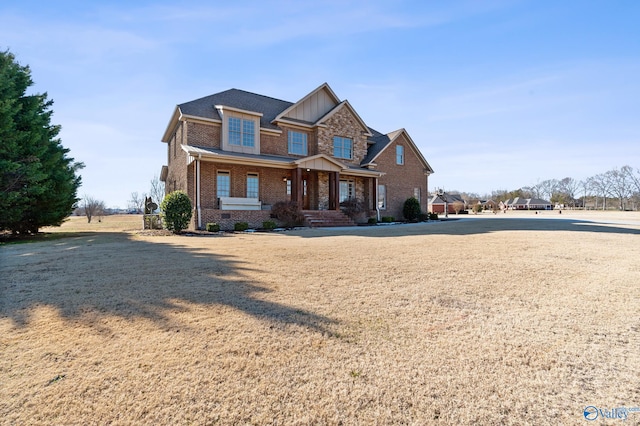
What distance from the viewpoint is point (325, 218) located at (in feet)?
55.7

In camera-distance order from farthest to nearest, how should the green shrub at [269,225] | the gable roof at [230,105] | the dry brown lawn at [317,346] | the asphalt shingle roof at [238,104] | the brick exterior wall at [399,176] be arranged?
the brick exterior wall at [399,176] → the asphalt shingle roof at [238,104] → the gable roof at [230,105] → the green shrub at [269,225] → the dry brown lawn at [317,346]

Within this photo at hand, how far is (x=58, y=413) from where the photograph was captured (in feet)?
6.24

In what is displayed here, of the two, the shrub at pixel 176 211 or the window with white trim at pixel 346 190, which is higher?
the window with white trim at pixel 346 190

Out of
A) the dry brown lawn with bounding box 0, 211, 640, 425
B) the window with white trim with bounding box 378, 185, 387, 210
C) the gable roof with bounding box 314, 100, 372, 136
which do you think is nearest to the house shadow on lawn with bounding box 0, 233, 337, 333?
the dry brown lawn with bounding box 0, 211, 640, 425

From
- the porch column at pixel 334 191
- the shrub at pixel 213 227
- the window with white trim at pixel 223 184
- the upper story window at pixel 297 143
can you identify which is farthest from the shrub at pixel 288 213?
the upper story window at pixel 297 143

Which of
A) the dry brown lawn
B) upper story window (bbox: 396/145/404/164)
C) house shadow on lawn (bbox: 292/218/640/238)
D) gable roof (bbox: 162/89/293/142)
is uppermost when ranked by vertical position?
gable roof (bbox: 162/89/293/142)

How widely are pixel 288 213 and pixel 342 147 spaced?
7.92 metres

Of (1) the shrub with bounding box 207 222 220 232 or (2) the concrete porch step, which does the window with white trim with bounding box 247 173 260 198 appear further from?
(1) the shrub with bounding box 207 222 220 232

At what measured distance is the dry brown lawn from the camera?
1.97 meters

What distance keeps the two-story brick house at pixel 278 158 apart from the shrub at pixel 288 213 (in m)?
0.73

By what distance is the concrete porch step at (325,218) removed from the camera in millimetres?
16141

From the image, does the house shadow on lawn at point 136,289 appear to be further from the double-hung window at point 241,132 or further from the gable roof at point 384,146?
the gable roof at point 384,146

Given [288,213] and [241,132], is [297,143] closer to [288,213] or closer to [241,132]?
[241,132]

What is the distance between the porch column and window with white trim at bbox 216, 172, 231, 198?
19.6ft
